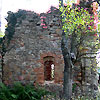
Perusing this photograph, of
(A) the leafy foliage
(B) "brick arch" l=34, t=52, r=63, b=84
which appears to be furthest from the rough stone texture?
(A) the leafy foliage

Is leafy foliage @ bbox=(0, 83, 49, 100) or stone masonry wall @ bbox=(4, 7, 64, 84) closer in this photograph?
leafy foliage @ bbox=(0, 83, 49, 100)

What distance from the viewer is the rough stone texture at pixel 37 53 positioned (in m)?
7.22

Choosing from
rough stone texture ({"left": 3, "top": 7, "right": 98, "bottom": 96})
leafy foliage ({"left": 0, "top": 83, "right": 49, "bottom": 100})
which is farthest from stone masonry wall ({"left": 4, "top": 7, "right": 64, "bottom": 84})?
leafy foliage ({"left": 0, "top": 83, "right": 49, "bottom": 100})

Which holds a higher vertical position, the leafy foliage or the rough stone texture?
the rough stone texture

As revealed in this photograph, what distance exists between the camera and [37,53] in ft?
24.1

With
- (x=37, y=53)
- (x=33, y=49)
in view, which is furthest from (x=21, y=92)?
(x=33, y=49)

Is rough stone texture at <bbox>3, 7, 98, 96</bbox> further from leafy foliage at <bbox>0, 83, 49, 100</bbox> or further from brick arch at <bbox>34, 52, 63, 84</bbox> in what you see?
leafy foliage at <bbox>0, 83, 49, 100</bbox>

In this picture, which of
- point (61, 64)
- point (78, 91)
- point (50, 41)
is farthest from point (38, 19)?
point (78, 91)

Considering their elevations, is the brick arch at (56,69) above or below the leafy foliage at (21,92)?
above

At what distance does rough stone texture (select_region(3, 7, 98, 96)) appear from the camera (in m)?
7.22

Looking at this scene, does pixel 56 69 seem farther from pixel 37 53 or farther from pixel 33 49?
pixel 33 49

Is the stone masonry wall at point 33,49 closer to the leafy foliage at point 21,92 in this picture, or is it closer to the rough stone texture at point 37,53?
the rough stone texture at point 37,53

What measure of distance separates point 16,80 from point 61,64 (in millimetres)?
2429

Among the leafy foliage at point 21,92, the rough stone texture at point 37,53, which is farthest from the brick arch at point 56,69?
the leafy foliage at point 21,92
